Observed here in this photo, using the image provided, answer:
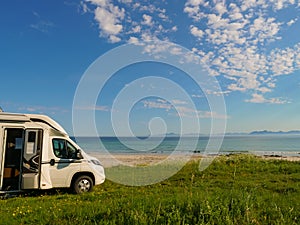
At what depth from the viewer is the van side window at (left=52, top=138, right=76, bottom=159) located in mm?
10703

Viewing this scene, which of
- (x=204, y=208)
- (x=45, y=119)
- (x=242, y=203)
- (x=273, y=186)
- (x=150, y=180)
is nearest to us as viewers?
(x=204, y=208)

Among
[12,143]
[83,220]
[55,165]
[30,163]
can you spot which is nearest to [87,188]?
[55,165]

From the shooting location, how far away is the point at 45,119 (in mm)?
10711

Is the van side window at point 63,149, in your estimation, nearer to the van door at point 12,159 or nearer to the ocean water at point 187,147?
the van door at point 12,159

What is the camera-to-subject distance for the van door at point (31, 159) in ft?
33.0

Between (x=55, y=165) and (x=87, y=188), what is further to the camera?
(x=87, y=188)

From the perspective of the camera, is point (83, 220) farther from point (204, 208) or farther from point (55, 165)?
point (55, 165)

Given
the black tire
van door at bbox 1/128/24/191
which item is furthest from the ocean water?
van door at bbox 1/128/24/191

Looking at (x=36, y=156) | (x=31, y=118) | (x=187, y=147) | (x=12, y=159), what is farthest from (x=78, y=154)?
(x=187, y=147)

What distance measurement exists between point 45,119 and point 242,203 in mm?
7304

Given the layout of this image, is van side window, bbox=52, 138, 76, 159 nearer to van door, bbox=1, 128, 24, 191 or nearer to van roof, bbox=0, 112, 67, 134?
van roof, bbox=0, 112, 67, 134

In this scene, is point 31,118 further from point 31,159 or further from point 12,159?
point 12,159

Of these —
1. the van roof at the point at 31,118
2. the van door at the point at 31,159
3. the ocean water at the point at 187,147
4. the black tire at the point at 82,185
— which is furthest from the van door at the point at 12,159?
the ocean water at the point at 187,147

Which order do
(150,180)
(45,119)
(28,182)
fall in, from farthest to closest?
(150,180), (45,119), (28,182)
